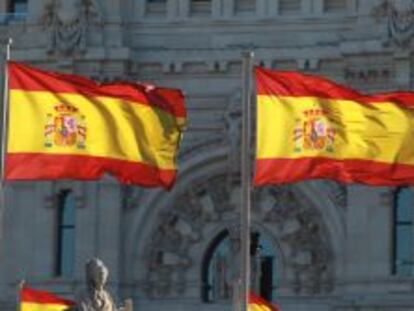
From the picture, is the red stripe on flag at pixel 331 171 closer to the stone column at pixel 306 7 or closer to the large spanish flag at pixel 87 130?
the large spanish flag at pixel 87 130

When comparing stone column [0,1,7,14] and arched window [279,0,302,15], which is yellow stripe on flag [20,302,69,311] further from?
stone column [0,1,7,14]

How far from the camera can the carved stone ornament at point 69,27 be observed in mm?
43719

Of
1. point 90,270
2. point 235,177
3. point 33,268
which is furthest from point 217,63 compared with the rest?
point 90,270

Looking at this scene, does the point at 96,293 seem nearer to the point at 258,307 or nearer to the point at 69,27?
the point at 258,307

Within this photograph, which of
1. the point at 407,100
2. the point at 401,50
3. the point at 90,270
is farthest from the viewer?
the point at 401,50

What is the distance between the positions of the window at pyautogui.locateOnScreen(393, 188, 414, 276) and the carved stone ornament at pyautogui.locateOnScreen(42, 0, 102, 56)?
7.56 m

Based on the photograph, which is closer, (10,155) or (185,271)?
(10,155)

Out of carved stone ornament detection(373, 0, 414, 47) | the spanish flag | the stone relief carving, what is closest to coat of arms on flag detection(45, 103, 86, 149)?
the spanish flag

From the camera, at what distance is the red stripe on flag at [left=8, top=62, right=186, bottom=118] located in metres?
25.0

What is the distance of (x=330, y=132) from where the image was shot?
26.1 metres

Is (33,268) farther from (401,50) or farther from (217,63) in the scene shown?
(401,50)

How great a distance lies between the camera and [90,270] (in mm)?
19781

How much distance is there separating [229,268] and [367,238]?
11.2 ft

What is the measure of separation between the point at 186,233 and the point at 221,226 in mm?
785
